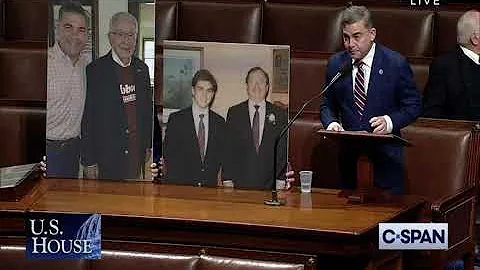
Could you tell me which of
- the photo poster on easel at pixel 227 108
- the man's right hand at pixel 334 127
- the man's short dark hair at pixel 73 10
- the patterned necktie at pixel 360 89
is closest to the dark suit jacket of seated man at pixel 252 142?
the photo poster on easel at pixel 227 108

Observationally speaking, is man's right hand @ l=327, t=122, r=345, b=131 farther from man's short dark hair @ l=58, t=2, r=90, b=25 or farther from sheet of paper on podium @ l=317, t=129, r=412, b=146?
man's short dark hair @ l=58, t=2, r=90, b=25

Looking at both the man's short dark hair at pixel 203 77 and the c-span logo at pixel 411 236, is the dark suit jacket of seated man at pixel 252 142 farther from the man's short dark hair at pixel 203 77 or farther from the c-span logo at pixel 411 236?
the c-span logo at pixel 411 236

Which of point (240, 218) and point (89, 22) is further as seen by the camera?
point (89, 22)

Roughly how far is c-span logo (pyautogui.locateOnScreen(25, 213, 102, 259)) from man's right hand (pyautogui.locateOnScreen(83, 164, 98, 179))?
1.47 ft

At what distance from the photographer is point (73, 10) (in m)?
2.74

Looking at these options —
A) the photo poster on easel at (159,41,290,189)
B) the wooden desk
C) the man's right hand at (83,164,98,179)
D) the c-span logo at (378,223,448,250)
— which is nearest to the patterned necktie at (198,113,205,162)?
the photo poster on easel at (159,41,290,189)

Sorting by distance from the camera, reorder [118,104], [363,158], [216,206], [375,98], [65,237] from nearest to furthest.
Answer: [65,237] → [216,206] → [363,158] → [118,104] → [375,98]

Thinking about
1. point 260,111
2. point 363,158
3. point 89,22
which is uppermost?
point 89,22

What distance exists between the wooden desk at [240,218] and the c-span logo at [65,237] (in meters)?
0.07

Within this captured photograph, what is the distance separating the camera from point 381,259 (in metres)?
2.47

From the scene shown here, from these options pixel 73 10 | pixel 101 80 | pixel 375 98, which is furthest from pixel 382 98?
pixel 73 10

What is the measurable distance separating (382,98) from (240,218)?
74cm

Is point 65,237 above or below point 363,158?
below

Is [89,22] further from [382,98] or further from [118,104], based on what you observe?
[382,98]
